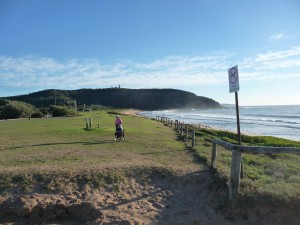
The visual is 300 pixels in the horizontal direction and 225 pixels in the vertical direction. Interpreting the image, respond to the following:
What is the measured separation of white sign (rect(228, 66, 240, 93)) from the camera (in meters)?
8.39

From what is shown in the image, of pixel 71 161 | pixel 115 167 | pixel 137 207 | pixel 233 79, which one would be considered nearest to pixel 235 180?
pixel 137 207

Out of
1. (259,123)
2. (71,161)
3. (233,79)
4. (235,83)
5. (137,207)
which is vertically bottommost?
(259,123)

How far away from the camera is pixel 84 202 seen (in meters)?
8.01

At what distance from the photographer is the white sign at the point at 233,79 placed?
27.5 feet

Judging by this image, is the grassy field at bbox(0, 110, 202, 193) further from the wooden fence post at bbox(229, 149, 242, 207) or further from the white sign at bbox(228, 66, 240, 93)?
the white sign at bbox(228, 66, 240, 93)

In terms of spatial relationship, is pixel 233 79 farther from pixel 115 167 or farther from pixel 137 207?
pixel 115 167

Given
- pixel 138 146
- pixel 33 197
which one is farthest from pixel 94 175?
pixel 138 146

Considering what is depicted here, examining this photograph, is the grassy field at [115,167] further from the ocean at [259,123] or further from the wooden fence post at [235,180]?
the ocean at [259,123]

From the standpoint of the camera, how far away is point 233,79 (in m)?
8.55

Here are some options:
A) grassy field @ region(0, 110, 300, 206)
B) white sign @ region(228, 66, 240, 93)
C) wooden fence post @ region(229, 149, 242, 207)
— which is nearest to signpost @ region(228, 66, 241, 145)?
white sign @ region(228, 66, 240, 93)

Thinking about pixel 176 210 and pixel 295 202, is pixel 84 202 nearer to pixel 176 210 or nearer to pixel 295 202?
pixel 176 210

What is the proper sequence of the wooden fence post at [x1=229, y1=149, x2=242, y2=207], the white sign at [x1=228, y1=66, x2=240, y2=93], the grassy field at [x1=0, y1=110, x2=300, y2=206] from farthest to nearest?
the white sign at [x1=228, y1=66, x2=240, y2=93], the grassy field at [x1=0, y1=110, x2=300, y2=206], the wooden fence post at [x1=229, y1=149, x2=242, y2=207]

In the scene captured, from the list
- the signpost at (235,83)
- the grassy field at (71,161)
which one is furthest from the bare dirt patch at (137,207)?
the signpost at (235,83)

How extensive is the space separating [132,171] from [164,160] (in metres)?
2.39
